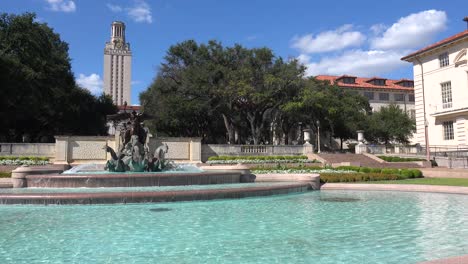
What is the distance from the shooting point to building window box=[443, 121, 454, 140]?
153 ft

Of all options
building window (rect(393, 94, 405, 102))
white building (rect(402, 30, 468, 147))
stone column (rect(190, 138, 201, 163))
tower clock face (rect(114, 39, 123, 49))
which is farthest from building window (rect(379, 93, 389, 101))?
tower clock face (rect(114, 39, 123, 49))

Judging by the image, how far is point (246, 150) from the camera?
42594 mm

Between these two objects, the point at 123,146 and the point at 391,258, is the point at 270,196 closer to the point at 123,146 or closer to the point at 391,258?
the point at 391,258

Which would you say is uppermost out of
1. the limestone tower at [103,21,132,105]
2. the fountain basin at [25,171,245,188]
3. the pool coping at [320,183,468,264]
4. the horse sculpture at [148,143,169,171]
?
the limestone tower at [103,21,132,105]

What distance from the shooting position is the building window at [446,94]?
46.9 m

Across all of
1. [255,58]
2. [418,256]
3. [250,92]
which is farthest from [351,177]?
[255,58]

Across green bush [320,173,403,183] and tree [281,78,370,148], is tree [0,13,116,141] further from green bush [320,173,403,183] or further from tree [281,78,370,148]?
green bush [320,173,403,183]

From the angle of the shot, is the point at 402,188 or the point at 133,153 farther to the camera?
the point at 133,153

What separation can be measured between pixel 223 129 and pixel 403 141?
32.5 meters

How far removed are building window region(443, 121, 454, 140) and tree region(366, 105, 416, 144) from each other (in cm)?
2061

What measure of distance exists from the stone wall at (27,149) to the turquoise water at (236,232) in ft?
82.4

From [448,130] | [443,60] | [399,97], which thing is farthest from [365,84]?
[448,130]

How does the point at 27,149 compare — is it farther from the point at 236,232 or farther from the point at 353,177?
the point at 236,232

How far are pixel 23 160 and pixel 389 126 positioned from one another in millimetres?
57312
